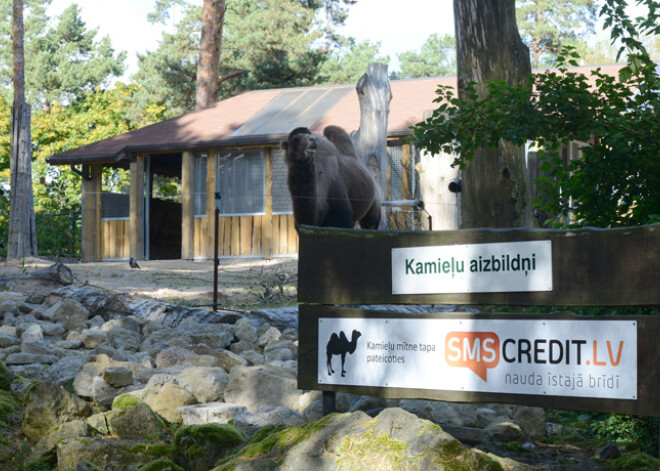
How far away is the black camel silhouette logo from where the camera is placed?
462cm

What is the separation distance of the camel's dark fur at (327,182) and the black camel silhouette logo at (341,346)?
13.4 ft

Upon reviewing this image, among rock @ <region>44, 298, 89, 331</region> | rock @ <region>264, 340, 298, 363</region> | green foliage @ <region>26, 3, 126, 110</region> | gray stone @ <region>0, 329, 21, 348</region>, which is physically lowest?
rock @ <region>264, 340, 298, 363</region>

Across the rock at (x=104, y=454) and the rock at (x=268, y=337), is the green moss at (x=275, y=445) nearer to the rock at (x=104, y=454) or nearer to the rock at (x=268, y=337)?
the rock at (x=104, y=454)

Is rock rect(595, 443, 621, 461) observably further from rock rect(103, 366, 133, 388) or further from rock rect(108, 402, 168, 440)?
rock rect(103, 366, 133, 388)

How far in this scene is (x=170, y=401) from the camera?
608 cm

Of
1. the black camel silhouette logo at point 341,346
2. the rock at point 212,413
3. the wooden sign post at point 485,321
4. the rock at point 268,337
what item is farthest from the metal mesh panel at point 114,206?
the black camel silhouette logo at point 341,346

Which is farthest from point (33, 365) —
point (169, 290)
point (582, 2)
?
point (582, 2)

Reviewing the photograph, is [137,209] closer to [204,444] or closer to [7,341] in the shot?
[7,341]

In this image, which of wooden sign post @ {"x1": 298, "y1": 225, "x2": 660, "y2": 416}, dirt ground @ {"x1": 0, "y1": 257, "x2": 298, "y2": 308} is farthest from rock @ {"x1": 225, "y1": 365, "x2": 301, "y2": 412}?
dirt ground @ {"x1": 0, "y1": 257, "x2": 298, "y2": 308}

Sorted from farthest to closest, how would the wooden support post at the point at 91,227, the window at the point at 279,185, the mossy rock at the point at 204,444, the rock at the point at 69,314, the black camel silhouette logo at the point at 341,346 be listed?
1. the wooden support post at the point at 91,227
2. the window at the point at 279,185
3. the rock at the point at 69,314
4. the mossy rock at the point at 204,444
5. the black camel silhouette logo at the point at 341,346

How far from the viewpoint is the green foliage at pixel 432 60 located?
49375 millimetres

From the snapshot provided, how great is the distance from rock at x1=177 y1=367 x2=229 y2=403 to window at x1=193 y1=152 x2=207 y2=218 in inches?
572

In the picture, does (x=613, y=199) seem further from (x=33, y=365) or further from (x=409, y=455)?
(x=33, y=365)

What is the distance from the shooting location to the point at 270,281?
13094 millimetres
